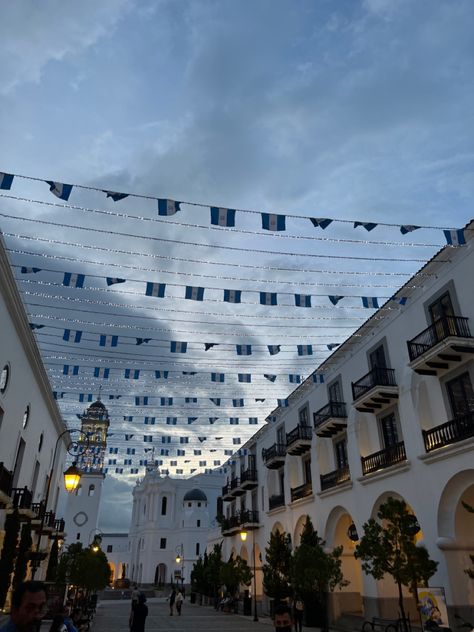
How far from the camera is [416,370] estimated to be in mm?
16984

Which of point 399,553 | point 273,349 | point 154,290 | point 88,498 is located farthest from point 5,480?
point 88,498

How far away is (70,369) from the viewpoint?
22.3m

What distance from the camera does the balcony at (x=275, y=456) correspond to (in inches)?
1181

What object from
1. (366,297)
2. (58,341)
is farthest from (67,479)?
(366,297)

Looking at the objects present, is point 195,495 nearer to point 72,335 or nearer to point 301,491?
point 301,491

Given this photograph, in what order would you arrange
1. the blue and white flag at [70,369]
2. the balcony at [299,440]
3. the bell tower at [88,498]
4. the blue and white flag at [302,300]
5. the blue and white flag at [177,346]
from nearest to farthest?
the blue and white flag at [302,300]
the blue and white flag at [177,346]
the blue and white flag at [70,369]
the balcony at [299,440]
the bell tower at [88,498]

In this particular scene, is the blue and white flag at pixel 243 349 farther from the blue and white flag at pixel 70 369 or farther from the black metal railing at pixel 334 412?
the blue and white flag at pixel 70 369

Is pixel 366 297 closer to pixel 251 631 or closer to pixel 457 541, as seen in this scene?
pixel 457 541

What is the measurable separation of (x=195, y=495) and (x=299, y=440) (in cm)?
4930

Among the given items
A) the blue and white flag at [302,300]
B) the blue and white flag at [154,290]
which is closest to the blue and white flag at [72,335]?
the blue and white flag at [154,290]

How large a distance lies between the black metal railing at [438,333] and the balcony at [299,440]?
33.6 ft

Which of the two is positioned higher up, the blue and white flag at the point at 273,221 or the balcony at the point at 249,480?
the blue and white flag at the point at 273,221

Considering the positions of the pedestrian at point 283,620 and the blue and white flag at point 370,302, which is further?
the blue and white flag at point 370,302

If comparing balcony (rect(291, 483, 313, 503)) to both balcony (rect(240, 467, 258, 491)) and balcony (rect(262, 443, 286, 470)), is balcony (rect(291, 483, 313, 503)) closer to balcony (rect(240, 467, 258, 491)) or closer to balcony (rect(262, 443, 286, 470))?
balcony (rect(262, 443, 286, 470))
